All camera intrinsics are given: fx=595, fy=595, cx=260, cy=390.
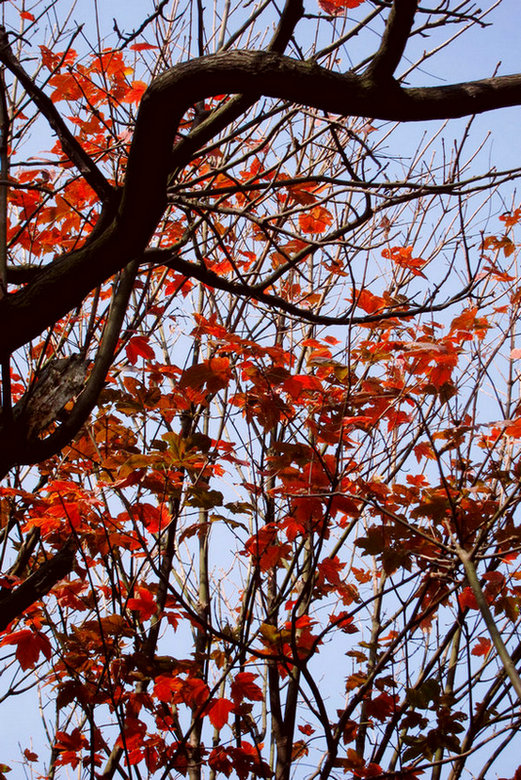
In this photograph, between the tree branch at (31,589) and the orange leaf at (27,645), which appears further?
the orange leaf at (27,645)

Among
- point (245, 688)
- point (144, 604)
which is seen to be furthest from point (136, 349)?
point (245, 688)

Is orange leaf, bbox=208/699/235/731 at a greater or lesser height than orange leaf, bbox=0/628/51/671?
lesser

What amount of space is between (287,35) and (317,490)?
1.68m

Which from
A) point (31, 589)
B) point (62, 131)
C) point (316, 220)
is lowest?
point (31, 589)

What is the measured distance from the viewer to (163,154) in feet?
5.66

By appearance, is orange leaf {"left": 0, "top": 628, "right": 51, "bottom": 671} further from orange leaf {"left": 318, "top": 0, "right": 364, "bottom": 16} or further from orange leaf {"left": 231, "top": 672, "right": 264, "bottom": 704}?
orange leaf {"left": 318, "top": 0, "right": 364, "bottom": 16}

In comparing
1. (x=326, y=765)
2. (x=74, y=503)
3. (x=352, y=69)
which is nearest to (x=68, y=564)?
(x=74, y=503)

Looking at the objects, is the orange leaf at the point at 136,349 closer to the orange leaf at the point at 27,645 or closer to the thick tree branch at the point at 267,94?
the thick tree branch at the point at 267,94

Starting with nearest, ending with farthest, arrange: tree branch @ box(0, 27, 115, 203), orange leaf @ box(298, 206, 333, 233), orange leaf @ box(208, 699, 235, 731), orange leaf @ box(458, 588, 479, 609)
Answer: tree branch @ box(0, 27, 115, 203) → orange leaf @ box(208, 699, 235, 731) → orange leaf @ box(458, 588, 479, 609) → orange leaf @ box(298, 206, 333, 233)

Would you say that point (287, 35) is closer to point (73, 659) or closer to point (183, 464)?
point (183, 464)

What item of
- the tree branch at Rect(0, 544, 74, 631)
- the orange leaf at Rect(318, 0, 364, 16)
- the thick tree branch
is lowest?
the tree branch at Rect(0, 544, 74, 631)

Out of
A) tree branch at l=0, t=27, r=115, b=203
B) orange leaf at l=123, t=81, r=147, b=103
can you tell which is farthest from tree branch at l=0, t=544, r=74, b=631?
orange leaf at l=123, t=81, r=147, b=103

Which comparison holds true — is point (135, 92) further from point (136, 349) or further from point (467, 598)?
point (467, 598)

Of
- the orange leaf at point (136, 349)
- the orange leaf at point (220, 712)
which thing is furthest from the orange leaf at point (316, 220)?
the orange leaf at point (220, 712)
